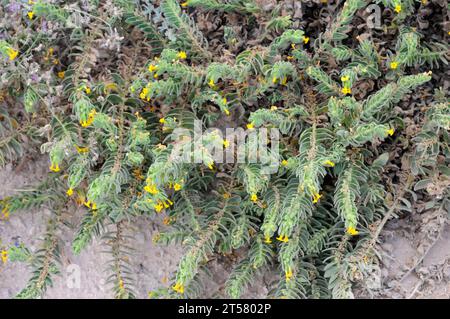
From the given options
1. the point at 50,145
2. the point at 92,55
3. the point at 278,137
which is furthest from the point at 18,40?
the point at 278,137

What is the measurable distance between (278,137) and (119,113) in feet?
2.80

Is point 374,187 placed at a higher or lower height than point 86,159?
lower

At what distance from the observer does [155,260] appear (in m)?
2.99

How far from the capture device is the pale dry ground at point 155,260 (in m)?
2.71

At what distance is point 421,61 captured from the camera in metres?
2.75

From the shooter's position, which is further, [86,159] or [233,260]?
[233,260]

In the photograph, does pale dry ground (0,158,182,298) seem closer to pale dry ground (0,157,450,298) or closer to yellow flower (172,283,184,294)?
pale dry ground (0,157,450,298)

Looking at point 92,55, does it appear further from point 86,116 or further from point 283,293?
point 283,293

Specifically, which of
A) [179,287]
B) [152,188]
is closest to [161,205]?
[152,188]

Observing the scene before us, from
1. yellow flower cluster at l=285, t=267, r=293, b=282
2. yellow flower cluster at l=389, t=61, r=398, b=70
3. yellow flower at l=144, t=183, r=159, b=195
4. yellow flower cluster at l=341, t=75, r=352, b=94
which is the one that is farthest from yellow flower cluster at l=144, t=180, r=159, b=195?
yellow flower cluster at l=389, t=61, r=398, b=70

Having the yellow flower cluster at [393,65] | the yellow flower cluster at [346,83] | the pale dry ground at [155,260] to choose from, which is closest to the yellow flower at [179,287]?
the pale dry ground at [155,260]

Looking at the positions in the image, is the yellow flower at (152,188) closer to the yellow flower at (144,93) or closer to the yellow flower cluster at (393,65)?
the yellow flower at (144,93)

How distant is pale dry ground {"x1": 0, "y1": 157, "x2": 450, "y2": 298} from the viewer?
271cm
